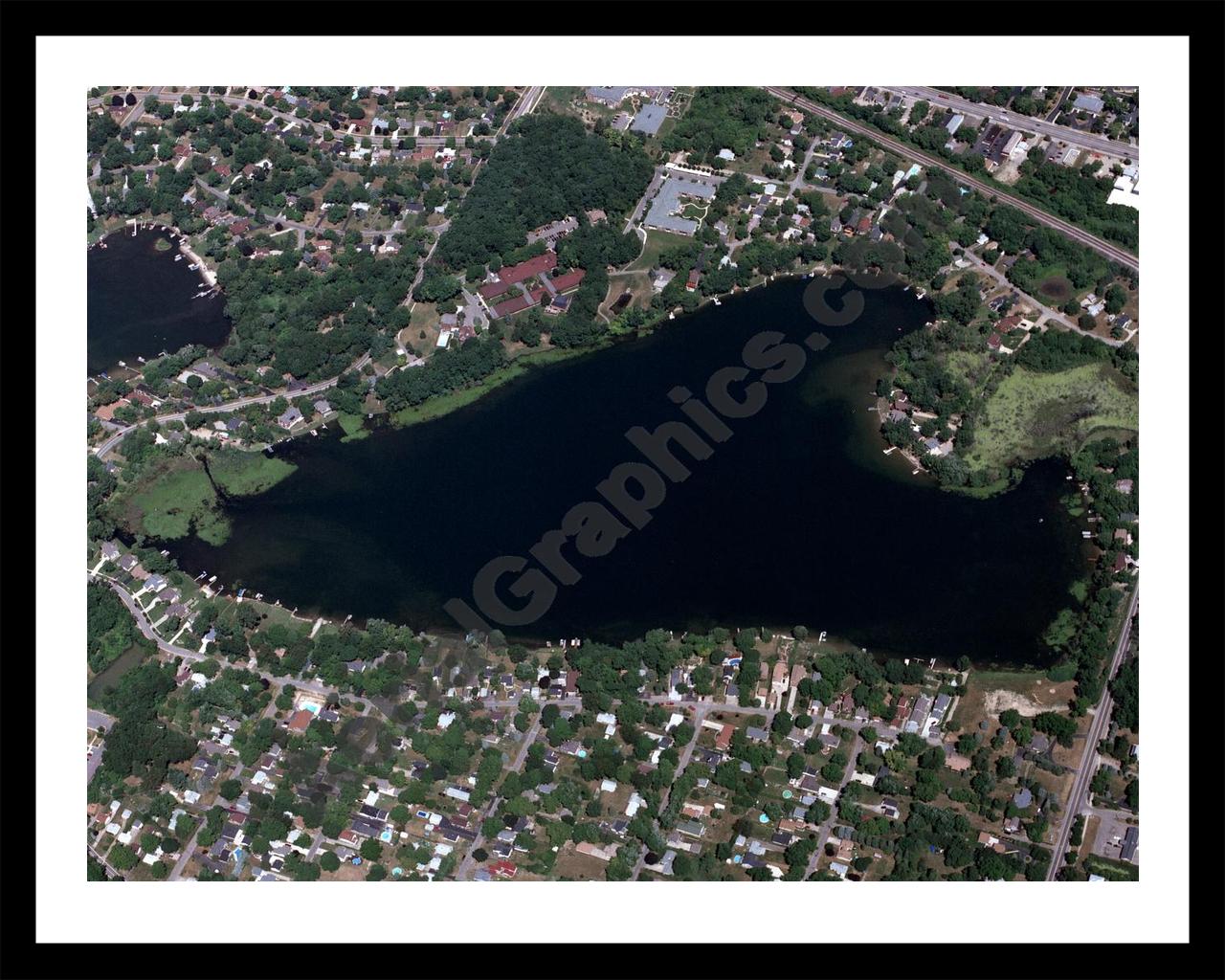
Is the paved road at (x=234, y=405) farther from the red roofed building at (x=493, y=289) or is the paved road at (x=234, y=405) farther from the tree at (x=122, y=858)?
the tree at (x=122, y=858)

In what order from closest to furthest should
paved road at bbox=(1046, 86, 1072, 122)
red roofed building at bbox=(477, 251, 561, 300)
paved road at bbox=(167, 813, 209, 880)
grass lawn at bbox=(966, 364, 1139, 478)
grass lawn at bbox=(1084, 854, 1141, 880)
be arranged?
grass lawn at bbox=(1084, 854, 1141, 880) < paved road at bbox=(167, 813, 209, 880) < grass lawn at bbox=(966, 364, 1139, 478) < red roofed building at bbox=(477, 251, 561, 300) < paved road at bbox=(1046, 86, 1072, 122)

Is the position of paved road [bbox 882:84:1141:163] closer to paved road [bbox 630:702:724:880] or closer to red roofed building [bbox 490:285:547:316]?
red roofed building [bbox 490:285:547:316]

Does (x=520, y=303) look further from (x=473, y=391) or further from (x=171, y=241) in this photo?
(x=171, y=241)

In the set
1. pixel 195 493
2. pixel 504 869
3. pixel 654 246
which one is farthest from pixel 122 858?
pixel 654 246

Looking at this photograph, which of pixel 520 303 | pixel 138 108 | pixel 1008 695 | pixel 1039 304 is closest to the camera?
pixel 1008 695

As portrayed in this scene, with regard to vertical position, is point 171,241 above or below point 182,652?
above

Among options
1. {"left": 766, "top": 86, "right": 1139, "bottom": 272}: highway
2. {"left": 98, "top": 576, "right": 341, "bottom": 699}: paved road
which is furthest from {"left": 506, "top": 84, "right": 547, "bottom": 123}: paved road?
{"left": 98, "top": 576, "right": 341, "bottom": 699}: paved road
